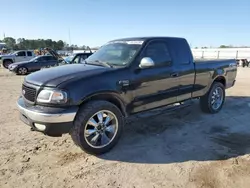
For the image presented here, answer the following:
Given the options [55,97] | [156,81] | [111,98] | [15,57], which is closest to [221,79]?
→ [156,81]

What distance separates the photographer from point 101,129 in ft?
13.1

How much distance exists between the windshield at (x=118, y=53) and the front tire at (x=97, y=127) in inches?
37.6

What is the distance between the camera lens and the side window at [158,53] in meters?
4.69

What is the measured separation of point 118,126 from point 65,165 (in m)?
1.07

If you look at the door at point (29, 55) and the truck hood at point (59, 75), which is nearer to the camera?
the truck hood at point (59, 75)

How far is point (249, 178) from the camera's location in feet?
10.8

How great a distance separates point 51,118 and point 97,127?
2.65 ft

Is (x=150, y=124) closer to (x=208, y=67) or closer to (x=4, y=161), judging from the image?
(x=208, y=67)

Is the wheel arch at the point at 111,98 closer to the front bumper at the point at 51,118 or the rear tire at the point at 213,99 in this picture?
the front bumper at the point at 51,118

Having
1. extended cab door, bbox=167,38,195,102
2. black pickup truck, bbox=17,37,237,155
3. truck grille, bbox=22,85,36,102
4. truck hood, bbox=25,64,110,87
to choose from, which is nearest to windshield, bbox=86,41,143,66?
black pickup truck, bbox=17,37,237,155

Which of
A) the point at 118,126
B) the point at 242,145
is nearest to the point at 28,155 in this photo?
the point at 118,126

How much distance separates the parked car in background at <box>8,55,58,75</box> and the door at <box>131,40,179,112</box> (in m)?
15.2

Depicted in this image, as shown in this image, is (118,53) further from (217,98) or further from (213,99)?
(217,98)

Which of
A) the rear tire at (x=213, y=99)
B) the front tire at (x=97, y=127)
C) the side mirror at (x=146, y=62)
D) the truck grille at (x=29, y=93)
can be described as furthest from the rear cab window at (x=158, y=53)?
the truck grille at (x=29, y=93)
